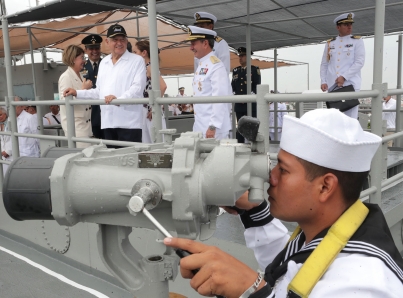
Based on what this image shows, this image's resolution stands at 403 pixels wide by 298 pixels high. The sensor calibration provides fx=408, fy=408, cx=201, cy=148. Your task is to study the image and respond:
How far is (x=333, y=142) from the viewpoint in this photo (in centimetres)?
107

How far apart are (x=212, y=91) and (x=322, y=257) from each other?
8.81 ft

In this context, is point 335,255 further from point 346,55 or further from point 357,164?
point 346,55

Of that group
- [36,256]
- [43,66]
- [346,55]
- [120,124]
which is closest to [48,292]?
[36,256]

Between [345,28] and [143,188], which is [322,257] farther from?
[345,28]

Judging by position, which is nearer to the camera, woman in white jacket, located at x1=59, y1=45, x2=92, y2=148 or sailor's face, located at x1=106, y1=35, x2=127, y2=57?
sailor's face, located at x1=106, y1=35, x2=127, y2=57

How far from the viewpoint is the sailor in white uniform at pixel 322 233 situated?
94cm

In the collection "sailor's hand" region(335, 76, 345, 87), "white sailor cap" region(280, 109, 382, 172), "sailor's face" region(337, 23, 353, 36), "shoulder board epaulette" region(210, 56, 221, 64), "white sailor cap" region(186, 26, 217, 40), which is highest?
"sailor's face" region(337, 23, 353, 36)

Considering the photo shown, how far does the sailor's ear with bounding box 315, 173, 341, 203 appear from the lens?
1.10 metres

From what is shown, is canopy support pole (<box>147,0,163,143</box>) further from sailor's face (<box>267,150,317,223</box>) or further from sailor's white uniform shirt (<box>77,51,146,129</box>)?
sailor's face (<box>267,150,317,223</box>)

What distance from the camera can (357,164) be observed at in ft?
3.59

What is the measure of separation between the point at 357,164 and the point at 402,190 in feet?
9.19

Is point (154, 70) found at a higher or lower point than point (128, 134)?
higher

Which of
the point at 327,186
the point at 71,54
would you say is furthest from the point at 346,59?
the point at 327,186

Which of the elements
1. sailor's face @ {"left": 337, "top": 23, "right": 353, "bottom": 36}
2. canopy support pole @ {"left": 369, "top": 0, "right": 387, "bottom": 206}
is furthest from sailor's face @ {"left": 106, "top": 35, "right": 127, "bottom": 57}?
sailor's face @ {"left": 337, "top": 23, "right": 353, "bottom": 36}
